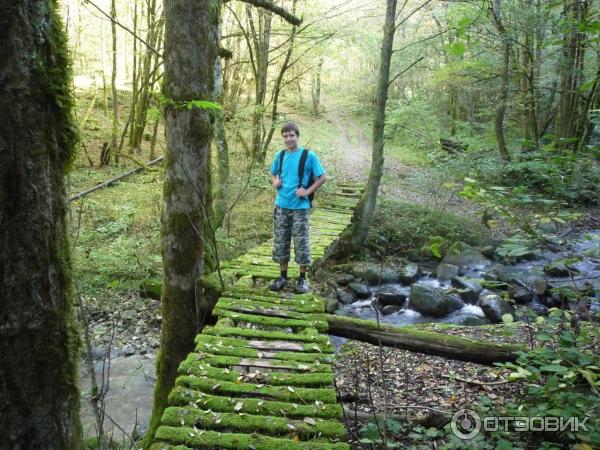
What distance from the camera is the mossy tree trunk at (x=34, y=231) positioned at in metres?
1.08

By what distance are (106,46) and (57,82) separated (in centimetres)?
1685

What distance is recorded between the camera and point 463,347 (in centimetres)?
415

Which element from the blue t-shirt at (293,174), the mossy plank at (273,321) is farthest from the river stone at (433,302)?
the mossy plank at (273,321)

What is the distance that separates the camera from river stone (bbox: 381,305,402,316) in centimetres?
859

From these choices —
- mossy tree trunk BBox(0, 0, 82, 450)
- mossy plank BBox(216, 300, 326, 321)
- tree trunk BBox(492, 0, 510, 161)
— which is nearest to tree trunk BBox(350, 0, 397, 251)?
tree trunk BBox(492, 0, 510, 161)

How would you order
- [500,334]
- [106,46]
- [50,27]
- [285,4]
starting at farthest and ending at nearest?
[106,46], [285,4], [500,334], [50,27]

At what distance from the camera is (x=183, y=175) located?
13.2 feet

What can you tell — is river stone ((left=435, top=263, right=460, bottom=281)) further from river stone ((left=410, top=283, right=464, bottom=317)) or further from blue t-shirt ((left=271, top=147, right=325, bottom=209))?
blue t-shirt ((left=271, top=147, right=325, bottom=209))

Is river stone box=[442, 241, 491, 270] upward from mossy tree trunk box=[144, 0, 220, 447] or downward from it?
downward

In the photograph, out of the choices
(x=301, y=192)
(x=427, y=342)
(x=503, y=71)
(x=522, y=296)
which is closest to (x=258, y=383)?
(x=427, y=342)

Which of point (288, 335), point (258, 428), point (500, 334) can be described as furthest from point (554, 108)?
point (258, 428)

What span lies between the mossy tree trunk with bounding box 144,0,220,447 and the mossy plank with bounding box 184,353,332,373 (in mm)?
969

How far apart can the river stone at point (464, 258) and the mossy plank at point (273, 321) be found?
7176 mm

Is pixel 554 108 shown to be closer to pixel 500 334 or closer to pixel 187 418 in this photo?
pixel 500 334
